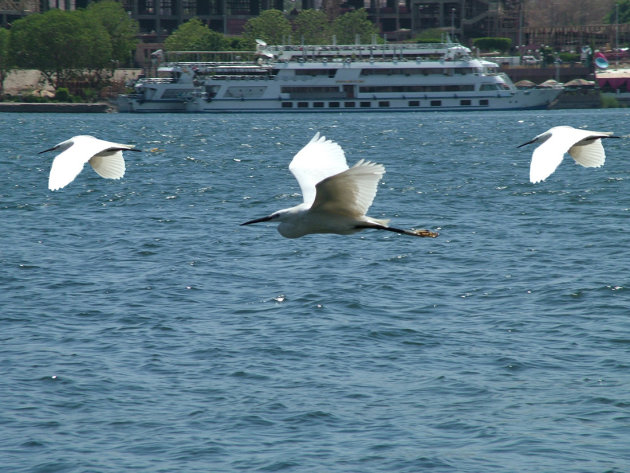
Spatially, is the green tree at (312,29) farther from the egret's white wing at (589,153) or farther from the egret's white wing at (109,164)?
the egret's white wing at (589,153)

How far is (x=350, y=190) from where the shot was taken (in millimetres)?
10445

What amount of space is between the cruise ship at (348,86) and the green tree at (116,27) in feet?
46.6

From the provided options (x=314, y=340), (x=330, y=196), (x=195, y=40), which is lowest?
(x=314, y=340)

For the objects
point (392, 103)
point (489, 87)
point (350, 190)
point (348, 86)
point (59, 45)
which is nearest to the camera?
point (350, 190)

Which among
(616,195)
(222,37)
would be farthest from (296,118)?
(616,195)

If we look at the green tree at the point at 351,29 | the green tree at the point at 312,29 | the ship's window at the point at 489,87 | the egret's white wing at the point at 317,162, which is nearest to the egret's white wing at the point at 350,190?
the egret's white wing at the point at 317,162

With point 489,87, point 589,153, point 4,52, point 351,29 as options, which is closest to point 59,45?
point 4,52

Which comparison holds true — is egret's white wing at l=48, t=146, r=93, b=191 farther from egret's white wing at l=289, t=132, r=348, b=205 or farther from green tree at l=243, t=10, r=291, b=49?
green tree at l=243, t=10, r=291, b=49

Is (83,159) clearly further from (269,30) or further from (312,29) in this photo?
(312,29)

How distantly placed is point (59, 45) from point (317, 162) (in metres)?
96.6

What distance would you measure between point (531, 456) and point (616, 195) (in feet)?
83.8

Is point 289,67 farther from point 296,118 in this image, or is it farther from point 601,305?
point 601,305

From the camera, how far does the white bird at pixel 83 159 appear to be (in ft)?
42.1

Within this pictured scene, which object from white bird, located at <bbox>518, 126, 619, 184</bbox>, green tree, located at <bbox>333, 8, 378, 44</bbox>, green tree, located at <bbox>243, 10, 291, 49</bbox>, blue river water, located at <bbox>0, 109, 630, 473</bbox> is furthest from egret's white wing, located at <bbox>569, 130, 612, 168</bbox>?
green tree, located at <bbox>333, 8, 378, 44</bbox>
